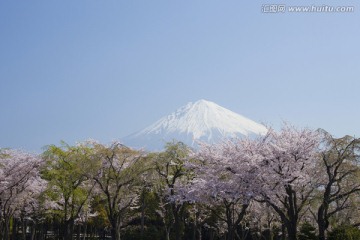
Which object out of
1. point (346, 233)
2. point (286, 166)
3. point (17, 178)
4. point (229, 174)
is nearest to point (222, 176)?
point (229, 174)

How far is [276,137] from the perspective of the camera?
23.9m

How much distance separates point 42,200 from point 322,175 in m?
24.5

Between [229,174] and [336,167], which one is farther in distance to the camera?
[229,174]

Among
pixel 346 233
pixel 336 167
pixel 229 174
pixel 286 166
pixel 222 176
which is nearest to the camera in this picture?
pixel 286 166

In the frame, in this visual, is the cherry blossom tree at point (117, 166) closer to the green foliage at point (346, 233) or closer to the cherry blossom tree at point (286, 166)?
the cherry blossom tree at point (286, 166)

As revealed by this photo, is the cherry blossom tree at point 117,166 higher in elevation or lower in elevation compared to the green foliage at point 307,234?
higher

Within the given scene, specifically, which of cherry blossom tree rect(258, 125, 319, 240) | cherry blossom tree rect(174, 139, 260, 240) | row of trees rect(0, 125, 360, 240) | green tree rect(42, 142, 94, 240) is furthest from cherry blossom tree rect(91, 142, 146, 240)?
cherry blossom tree rect(258, 125, 319, 240)

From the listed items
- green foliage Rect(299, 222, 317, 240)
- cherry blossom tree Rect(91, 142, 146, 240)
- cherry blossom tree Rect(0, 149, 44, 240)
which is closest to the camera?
cherry blossom tree Rect(91, 142, 146, 240)

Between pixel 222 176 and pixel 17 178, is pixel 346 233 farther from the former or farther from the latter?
pixel 17 178

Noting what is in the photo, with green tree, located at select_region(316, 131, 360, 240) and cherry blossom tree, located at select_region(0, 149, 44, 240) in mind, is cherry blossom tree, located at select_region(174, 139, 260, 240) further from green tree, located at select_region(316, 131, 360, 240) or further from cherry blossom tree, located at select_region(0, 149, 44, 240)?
cherry blossom tree, located at select_region(0, 149, 44, 240)

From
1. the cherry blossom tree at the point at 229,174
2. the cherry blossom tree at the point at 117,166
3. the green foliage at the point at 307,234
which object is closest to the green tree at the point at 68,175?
the cherry blossom tree at the point at 117,166

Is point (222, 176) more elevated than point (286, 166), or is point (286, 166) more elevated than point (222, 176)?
point (222, 176)

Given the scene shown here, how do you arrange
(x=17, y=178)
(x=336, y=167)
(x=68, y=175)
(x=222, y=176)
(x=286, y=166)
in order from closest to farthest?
(x=286, y=166), (x=336, y=167), (x=222, y=176), (x=68, y=175), (x=17, y=178)

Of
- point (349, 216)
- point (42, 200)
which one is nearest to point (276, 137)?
point (349, 216)
